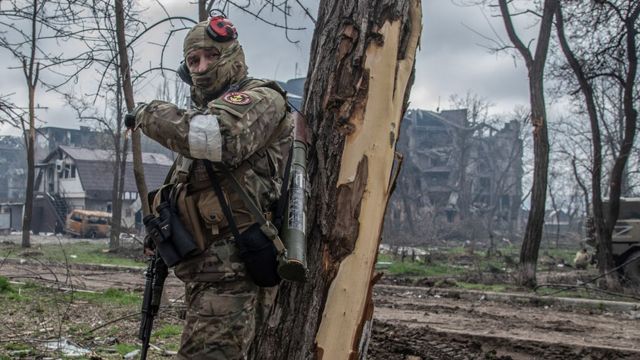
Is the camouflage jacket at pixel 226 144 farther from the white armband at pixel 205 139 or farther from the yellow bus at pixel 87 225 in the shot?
the yellow bus at pixel 87 225

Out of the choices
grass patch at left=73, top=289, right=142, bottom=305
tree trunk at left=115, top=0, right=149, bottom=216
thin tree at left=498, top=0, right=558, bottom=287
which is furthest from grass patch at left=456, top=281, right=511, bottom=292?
tree trunk at left=115, top=0, right=149, bottom=216

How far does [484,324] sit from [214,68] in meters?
6.26

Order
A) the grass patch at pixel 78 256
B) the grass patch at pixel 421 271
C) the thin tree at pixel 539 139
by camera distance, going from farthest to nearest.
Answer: the grass patch at pixel 78 256 < the grass patch at pixel 421 271 < the thin tree at pixel 539 139

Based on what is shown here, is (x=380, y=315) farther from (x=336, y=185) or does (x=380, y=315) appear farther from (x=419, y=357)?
(x=336, y=185)

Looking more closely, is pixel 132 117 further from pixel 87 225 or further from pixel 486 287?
pixel 87 225

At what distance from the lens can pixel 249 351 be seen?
315 centimetres

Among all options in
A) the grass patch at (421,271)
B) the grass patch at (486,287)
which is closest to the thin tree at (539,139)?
the grass patch at (486,287)

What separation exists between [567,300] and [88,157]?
4859cm

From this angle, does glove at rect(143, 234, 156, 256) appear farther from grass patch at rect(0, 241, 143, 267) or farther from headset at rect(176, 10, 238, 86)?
grass patch at rect(0, 241, 143, 267)

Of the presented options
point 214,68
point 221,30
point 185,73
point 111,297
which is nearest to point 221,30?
point 221,30

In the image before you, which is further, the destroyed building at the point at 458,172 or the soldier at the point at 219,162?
the destroyed building at the point at 458,172

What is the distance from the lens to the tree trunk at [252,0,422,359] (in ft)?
10.4

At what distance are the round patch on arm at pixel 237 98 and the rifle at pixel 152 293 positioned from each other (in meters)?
0.88

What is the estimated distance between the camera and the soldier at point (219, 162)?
2879mm
